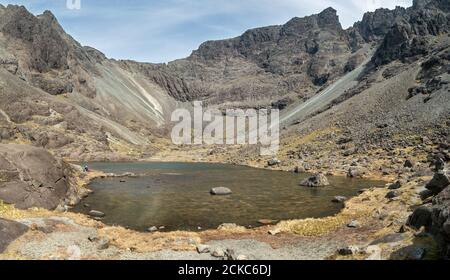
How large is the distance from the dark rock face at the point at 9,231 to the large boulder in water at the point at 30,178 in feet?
33.2

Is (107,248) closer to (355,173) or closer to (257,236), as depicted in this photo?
(257,236)

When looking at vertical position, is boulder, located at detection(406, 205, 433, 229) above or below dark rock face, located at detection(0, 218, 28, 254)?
above

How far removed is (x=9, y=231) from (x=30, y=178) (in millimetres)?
16316

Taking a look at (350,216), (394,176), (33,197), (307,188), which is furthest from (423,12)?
(33,197)

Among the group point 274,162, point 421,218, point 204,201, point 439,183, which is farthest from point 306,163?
point 421,218

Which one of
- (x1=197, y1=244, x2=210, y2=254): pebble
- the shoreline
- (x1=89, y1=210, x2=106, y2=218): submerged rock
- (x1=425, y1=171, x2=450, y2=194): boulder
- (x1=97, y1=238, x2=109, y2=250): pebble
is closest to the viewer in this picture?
(x1=197, y1=244, x2=210, y2=254): pebble

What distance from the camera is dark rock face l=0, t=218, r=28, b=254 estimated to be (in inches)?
1058

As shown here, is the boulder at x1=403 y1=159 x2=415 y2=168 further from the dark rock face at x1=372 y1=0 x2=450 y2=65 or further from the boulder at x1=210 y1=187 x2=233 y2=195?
the dark rock face at x1=372 y1=0 x2=450 y2=65

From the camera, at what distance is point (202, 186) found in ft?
216

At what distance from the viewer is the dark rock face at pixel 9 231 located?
2688 cm

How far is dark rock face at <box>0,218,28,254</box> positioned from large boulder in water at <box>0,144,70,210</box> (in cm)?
1011

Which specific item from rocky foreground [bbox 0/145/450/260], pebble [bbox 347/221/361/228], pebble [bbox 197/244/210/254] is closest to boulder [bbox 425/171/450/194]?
rocky foreground [bbox 0/145/450/260]

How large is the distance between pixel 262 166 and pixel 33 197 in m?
68.5

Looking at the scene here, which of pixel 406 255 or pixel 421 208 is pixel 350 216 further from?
pixel 406 255
